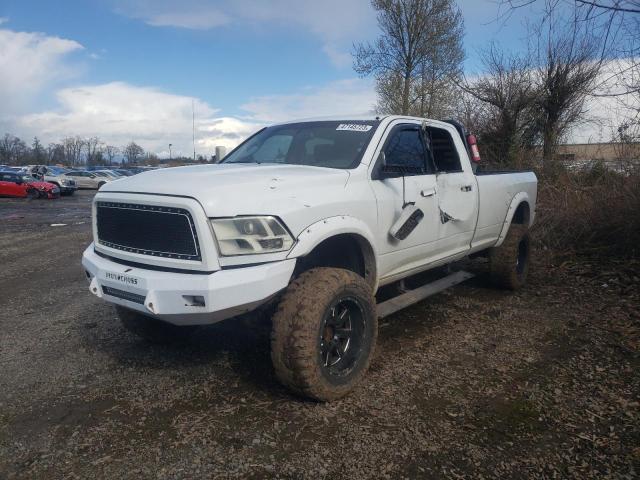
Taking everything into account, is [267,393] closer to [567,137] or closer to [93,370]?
[93,370]

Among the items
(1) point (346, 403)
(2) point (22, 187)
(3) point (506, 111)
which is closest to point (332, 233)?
(1) point (346, 403)

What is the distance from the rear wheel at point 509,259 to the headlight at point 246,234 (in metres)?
3.57

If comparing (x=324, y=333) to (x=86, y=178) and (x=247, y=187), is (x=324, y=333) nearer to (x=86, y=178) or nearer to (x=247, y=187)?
(x=247, y=187)

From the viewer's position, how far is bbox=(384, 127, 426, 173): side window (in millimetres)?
3916

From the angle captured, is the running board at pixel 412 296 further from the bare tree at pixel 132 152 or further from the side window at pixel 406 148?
the bare tree at pixel 132 152

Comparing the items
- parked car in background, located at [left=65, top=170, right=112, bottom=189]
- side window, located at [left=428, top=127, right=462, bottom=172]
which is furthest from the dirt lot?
parked car in background, located at [left=65, top=170, right=112, bottom=189]

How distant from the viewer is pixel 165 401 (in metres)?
3.13

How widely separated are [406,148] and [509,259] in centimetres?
221

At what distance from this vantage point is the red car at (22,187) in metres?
25.5

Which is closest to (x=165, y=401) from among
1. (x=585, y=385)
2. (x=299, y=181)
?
(x=299, y=181)

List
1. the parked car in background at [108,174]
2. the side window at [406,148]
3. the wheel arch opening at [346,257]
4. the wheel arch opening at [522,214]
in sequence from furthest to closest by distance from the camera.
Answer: the parked car in background at [108,174] → the wheel arch opening at [522,214] → the side window at [406,148] → the wheel arch opening at [346,257]

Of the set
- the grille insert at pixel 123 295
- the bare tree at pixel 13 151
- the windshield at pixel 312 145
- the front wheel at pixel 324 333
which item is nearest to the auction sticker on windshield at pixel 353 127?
the windshield at pixel 312 145

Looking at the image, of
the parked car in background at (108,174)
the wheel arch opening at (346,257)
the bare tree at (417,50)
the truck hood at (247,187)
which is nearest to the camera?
the truck hood at (247,187)

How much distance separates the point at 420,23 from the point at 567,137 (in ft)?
33.0
